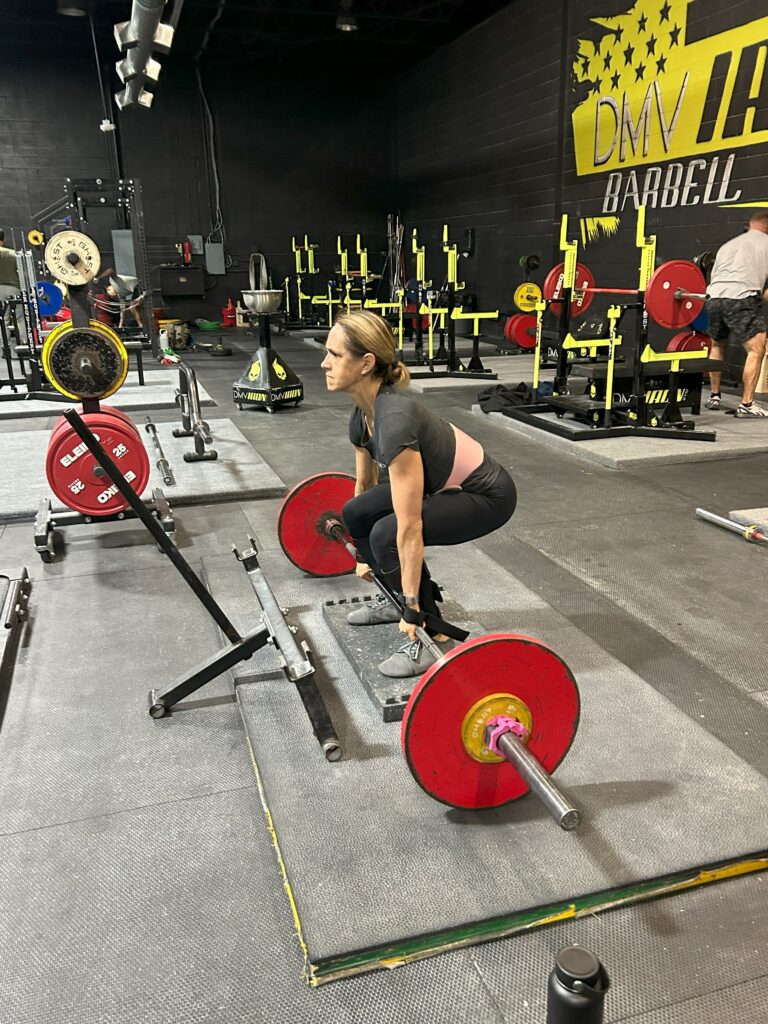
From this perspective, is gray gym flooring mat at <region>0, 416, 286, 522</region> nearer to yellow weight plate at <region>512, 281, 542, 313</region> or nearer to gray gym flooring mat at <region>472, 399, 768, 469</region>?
gray gym flooring mat at <region>472, 399, 768, 469</region>

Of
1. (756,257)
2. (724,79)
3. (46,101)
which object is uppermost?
(46,101)

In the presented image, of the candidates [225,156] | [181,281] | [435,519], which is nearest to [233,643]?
[435,519]

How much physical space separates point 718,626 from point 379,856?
5.31 ft

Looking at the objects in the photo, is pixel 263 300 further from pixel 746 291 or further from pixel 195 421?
pixel 746 291

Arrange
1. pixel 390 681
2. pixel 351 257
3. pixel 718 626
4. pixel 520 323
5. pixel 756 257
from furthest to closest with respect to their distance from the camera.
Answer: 1. pixel 351 257
2. pixel 520 323
3. pixel 756 257
4. pixel 718 626
5. pixel 390 681

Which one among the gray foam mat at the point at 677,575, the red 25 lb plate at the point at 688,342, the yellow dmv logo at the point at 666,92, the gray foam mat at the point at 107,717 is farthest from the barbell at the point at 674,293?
the gray foam mat at the point at 107,717

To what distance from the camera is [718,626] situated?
2689 millimetres

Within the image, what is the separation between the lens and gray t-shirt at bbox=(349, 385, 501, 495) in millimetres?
1865

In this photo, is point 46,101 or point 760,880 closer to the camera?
point 760,880

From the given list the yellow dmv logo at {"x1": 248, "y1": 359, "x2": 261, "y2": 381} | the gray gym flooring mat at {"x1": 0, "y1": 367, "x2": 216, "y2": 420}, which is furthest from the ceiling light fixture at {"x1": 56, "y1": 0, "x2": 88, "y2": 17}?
the yellow dmv logo at {"x1": 248, "y1": 359, "x2": 261, "y2": 381}

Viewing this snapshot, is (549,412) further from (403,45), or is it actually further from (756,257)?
(403,45)

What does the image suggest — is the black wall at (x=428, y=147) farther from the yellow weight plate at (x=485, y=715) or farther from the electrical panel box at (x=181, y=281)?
the yellow weight plate at (x=485, y=715)

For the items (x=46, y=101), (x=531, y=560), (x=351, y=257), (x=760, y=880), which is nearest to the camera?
(x=760, y=880)

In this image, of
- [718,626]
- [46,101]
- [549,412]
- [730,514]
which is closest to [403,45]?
[46,101]
